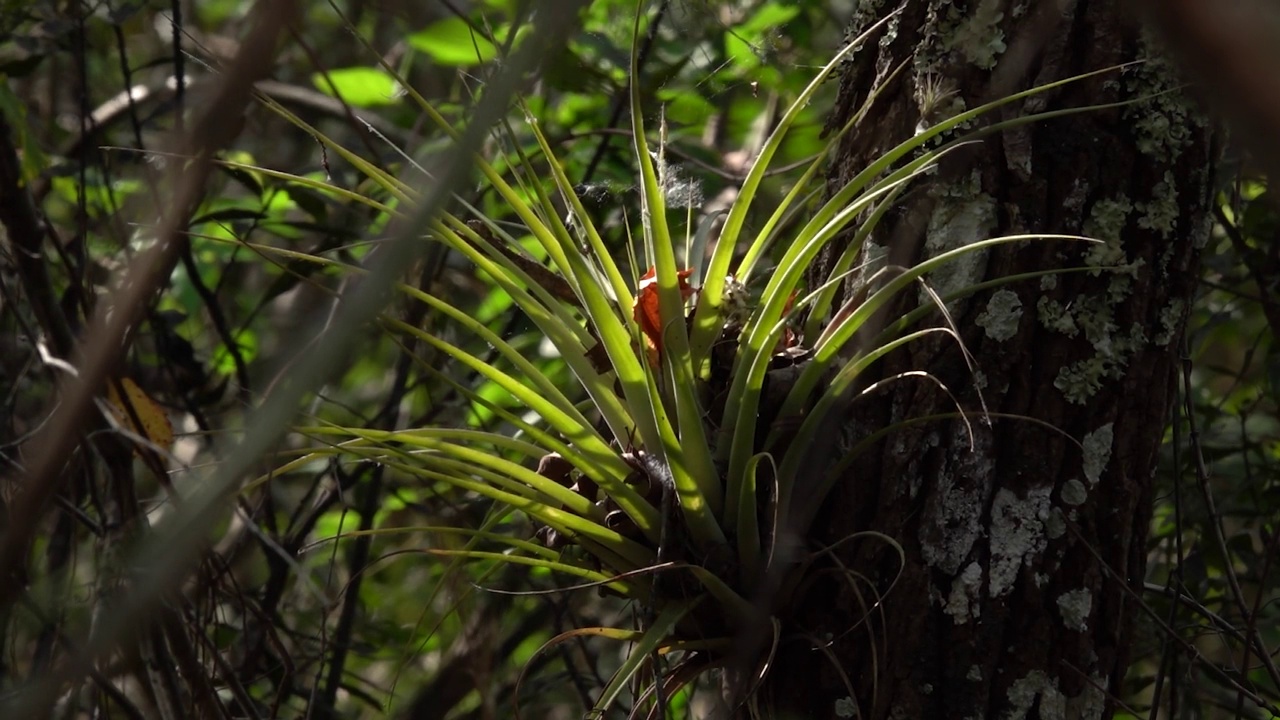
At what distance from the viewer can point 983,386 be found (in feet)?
3.15

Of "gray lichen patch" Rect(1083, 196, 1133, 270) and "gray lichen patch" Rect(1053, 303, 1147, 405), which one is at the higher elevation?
"gray lichen patch" Rect(1083, 196, 1133, 270)

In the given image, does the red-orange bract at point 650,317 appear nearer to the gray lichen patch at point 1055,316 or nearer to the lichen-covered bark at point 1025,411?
the lichen-covered bark at point 1025,411

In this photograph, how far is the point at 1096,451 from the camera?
0.97 meters

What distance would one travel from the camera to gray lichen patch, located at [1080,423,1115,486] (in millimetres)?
964

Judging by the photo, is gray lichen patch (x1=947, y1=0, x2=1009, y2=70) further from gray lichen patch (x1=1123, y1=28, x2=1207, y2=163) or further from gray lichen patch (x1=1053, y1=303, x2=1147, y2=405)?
gray lichen patch (x1=1053, y1=303, x2=1147, y2=405)

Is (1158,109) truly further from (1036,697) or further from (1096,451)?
(1036,697)

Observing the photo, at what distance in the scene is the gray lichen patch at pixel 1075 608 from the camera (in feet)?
3.11

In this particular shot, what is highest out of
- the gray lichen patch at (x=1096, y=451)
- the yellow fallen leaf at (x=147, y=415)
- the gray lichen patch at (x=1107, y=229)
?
the gray lichen patch at (x=1107, y=229)

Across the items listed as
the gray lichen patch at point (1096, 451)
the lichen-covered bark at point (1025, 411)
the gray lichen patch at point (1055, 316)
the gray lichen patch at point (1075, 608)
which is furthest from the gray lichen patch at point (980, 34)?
the gray lichen patch at point (1075, 608)

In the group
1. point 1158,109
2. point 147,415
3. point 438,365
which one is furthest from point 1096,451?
point 438,365

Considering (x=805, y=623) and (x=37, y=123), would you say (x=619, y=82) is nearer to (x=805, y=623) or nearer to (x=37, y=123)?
(x=37, y=123)

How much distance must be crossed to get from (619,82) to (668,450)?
49.7 inches

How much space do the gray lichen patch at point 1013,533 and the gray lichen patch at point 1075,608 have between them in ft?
0.16

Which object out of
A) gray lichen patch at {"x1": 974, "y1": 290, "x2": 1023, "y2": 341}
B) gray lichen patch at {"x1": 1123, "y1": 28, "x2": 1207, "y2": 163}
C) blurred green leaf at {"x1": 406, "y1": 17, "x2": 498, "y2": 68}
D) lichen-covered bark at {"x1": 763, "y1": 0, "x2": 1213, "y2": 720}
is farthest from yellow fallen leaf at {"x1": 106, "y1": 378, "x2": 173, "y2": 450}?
gray lichen patch at {"x1": 1123, "y1": 28, "x2": 1207, "y2": 163}
